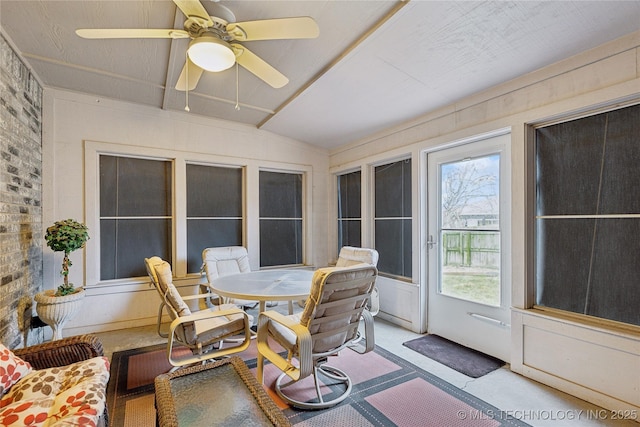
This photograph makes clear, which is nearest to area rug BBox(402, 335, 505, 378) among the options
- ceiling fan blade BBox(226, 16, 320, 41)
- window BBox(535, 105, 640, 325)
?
window BBox(535, 105, 640, 325)

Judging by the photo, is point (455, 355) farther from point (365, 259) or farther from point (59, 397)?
point (59, 397)

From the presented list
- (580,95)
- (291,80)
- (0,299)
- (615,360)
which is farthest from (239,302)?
(580,95)

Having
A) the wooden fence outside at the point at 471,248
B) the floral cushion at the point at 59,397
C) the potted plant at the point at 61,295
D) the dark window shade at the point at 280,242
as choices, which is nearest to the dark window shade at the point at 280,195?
the dark window shade at the point at 280,242

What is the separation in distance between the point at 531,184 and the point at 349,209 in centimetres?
250

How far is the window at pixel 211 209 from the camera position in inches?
159

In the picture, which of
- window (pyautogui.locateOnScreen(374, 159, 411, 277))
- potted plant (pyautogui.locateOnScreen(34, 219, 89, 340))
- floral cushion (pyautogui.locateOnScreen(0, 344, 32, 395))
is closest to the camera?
floral cushion (pyautogui.locateOnScreen(0, 344, 32, 395))

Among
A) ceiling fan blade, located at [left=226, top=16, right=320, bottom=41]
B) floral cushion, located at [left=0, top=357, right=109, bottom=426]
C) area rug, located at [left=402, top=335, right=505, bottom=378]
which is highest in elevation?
ceiling fan blade, located at [left=226, top=16, right=320, bottom=41]

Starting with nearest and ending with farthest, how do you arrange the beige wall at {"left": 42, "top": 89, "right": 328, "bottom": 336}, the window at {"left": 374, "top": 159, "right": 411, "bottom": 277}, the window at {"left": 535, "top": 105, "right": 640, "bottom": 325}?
the window at {"left": 535, "top": 105, "right": 640, "bottom": 325}, the beige wall at {"left": 42, "top": 89, "right": 328, "bottom": 336}, the window at {"left": 374, "top": 159, "right": 411, "bottom": 277}

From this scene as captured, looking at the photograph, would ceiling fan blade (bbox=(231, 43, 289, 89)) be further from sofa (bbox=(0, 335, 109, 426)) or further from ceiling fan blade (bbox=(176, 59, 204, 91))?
sofa (bbox=(0, 335, 109, 426))

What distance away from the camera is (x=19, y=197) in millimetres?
2623

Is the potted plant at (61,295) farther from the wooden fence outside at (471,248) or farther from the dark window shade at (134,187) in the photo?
the wooden fence outside at (471,248)

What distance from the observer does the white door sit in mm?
2799

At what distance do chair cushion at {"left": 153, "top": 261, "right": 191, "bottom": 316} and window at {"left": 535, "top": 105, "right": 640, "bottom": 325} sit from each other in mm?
2723

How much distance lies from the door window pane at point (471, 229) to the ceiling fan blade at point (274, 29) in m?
2.09
